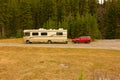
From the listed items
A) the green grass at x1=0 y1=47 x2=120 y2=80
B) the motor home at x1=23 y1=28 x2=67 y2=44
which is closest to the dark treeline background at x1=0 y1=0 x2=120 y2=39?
the motor home at x1=23 y1=28 x2=67 y2=44

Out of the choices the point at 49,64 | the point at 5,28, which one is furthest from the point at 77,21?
the point at 49,64

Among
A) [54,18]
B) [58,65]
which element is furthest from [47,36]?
[54,18]

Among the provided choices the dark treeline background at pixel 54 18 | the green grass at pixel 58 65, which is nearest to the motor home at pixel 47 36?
the green grass at pixel 58 65

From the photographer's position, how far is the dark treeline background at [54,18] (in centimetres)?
7569

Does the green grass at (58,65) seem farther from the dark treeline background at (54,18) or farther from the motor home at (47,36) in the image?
the dark treeline background at (54,18)

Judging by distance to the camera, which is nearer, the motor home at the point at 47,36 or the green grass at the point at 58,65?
the green grass at the point at 58,65

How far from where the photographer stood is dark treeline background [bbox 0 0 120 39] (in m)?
75.7

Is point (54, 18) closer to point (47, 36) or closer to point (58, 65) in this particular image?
point (47, 36)

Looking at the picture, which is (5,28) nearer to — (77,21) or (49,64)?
(77,21)

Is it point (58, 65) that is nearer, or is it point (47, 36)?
point (58, 65)

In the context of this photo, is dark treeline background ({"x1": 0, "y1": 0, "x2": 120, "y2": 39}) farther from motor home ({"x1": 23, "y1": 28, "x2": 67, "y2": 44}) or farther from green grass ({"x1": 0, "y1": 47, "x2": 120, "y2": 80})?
green grass ({"x1": 0, "y1": 47, "x2": 120, "y2": 80})

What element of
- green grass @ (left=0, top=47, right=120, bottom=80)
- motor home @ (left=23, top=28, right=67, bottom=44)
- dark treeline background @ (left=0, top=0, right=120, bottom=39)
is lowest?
green grass @ (left=0, top=47, right=120, bottom=80)

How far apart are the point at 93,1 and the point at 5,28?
35371mm

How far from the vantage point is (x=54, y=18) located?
8175 cm
